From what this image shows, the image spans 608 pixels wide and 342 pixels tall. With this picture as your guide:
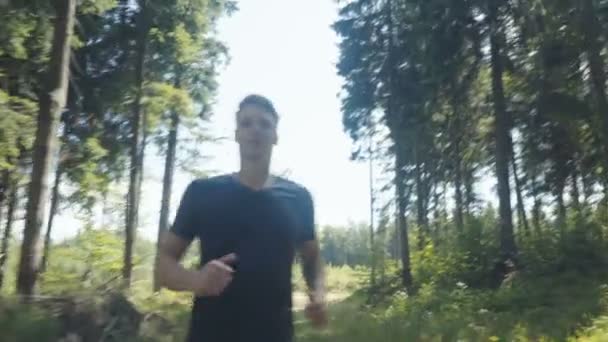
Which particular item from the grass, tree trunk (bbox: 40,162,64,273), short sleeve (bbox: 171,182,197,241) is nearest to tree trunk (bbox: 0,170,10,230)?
tree trunk (bbox: 40,162,64,273)

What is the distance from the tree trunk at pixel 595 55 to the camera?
46.8 feet

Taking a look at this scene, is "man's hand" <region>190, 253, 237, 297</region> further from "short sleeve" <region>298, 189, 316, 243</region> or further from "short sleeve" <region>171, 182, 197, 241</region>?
"short sleeve" <region>298, 189, 316, 243</region>

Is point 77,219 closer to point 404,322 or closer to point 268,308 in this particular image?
point 404,322

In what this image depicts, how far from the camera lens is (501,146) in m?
18.0

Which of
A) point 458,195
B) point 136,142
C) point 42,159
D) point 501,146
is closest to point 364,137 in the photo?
point 458,195

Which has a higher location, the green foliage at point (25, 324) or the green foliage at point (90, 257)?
the green foliage at point (90, 257)

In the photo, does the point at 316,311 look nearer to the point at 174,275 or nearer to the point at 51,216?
the point at 174,275

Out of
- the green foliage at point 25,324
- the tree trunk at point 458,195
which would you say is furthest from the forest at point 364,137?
the tree trunk at point 458,195

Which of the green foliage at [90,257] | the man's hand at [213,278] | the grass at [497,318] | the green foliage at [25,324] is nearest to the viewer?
the man's hand at [213,278]

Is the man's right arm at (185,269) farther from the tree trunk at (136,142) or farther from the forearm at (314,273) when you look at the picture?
the tree trunk at (136,142)

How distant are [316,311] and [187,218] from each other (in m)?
0.65

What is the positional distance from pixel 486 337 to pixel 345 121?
1927cm

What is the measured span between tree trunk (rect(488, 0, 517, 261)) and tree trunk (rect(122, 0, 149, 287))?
33.8 ft

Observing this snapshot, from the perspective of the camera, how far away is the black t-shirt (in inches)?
87.7
